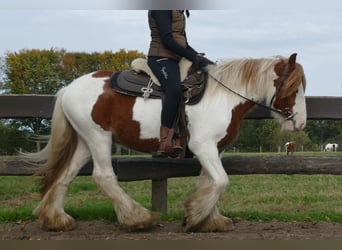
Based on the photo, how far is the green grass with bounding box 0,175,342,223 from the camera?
5.22m

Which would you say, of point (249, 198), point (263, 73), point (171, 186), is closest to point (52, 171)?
point (263, 73)

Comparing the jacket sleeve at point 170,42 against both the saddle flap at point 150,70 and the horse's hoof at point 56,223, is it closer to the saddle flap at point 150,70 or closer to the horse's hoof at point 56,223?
the saddle flap at point 150,70

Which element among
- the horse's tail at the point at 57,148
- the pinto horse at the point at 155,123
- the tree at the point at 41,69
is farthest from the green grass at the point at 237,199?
the tree at the point at 41,69

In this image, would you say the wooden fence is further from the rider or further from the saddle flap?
the saddle flap

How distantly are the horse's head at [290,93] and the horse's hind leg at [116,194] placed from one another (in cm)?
161

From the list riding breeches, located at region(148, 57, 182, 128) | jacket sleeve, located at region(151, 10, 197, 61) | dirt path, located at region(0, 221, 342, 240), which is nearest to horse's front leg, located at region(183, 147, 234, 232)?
dirt path, located at region(0, 221, 342, 240)

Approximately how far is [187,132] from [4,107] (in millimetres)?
2065

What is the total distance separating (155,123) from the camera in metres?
4.45

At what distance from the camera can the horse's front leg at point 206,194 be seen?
14.1ft

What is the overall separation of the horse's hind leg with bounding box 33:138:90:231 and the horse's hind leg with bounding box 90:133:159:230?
0.86 ft

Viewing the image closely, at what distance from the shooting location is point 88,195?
7715mm

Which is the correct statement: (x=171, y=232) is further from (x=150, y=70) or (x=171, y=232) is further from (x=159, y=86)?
(x=150, y=70)

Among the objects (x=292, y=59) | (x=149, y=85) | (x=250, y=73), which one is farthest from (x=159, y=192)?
(x=292, y=59)

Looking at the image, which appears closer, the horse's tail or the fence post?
the horse's tail
